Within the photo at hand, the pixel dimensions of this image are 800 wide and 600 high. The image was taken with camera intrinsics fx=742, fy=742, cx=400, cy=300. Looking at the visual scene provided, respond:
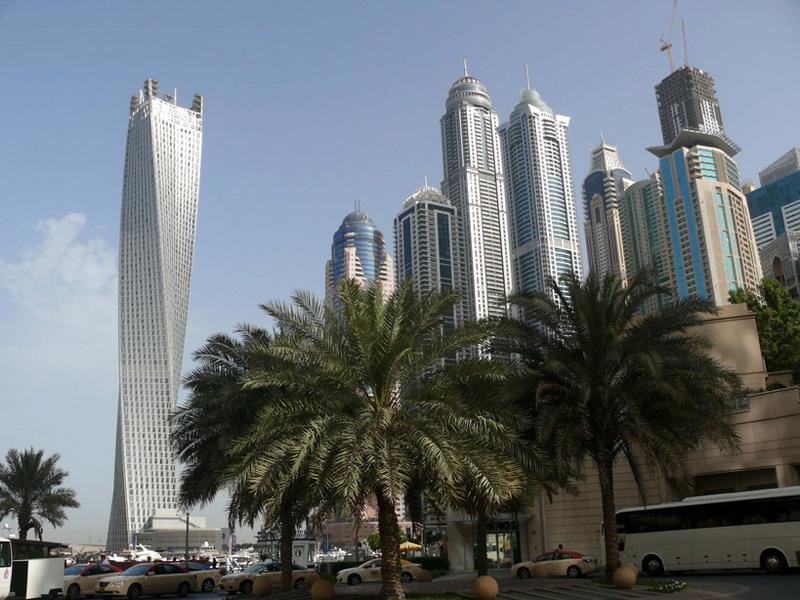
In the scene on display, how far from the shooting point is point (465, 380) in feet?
70.1

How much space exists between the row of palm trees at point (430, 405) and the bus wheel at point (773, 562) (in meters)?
4.17

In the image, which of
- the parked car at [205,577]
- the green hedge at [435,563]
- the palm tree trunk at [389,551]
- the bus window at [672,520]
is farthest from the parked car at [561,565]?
the palm tree trunk at [389,551]

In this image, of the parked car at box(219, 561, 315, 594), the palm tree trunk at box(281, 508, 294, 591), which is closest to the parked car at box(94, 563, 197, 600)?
the parked car at box(219, 561, 315, 594)

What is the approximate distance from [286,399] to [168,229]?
464ft

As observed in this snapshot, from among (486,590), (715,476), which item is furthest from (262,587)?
(715,476)

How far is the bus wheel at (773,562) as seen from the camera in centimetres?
2603

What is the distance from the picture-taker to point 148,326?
153250mm

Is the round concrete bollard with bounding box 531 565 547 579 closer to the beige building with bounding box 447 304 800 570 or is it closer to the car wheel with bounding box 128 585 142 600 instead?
the beige building with bounding box 447 304 800 570

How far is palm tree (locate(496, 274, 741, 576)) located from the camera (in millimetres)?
24203

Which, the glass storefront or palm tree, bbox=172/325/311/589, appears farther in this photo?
the glass storefront

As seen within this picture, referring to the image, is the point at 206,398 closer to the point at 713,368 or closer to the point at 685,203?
the point at 713,368

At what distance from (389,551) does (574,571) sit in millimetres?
16902

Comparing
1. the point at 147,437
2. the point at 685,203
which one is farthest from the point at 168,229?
the point at 685,203

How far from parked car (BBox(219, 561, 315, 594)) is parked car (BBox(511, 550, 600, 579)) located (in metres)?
9.84
